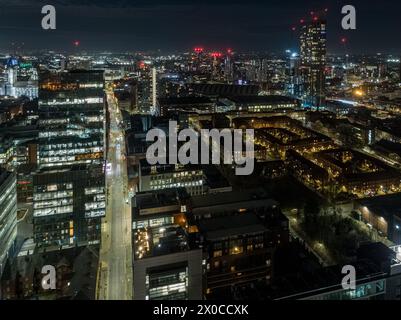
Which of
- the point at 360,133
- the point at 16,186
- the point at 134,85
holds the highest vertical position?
the point at 134,85

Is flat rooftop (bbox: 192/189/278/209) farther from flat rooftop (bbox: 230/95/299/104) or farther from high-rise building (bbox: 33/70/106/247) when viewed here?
flat rooftop (bbox: 230/95/299/104)

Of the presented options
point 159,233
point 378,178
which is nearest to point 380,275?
point 159,233

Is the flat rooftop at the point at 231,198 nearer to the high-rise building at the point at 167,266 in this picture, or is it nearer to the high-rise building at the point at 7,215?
the high-rise building at the point at 167,266

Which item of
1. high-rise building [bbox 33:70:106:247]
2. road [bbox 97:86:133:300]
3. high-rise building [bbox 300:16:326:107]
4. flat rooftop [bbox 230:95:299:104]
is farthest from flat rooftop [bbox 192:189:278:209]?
high-rise building [bbox 300:16:326:107]

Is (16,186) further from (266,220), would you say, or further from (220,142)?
(220,142)

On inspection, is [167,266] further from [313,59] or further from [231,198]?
[313,59]

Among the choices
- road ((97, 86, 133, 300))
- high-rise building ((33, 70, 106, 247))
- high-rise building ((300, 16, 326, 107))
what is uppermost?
high-rise building ((300, 16, 326, 107))

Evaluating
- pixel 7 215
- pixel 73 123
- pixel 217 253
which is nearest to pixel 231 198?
pixel 217 253
